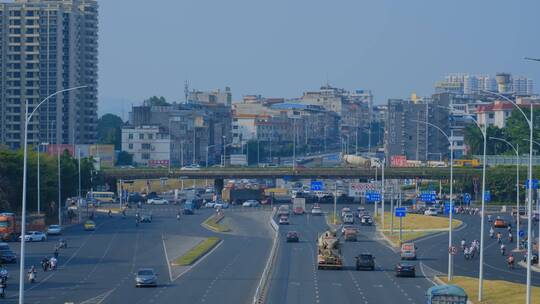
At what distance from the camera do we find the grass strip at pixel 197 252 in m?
79.0

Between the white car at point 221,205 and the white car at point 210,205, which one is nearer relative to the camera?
the white car at point 221,205

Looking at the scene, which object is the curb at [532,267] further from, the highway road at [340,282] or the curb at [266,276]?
the curb at [266,276]

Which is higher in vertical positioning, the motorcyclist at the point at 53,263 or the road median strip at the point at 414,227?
the motorcyclist at the point at 53,263

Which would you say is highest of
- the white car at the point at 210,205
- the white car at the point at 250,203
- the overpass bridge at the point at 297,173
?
the overpass bridge at the point at 297,173

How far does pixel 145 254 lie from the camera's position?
87.0m

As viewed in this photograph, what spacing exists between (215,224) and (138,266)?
46070 millimetres

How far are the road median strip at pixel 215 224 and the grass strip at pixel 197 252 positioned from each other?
41.6 ft

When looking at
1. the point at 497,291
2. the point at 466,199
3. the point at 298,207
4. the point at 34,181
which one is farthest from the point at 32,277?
the point at 466,199

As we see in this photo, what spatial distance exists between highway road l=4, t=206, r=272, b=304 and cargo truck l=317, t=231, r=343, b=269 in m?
3.59

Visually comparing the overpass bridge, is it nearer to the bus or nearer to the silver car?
the bus

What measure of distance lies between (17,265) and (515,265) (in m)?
29.1

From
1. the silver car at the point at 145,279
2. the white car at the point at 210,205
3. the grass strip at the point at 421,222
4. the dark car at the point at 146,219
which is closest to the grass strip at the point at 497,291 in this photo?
the silver car at the point at 145,279

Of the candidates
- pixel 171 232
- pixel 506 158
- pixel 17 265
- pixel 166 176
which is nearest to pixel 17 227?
pixel 171 232

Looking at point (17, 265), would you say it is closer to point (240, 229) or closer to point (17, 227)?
point (17, 227)
